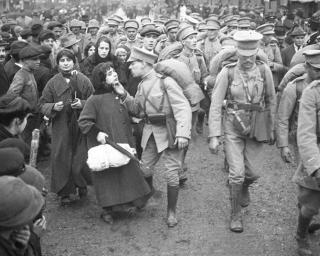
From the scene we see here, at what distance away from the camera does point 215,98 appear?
18.1 ft

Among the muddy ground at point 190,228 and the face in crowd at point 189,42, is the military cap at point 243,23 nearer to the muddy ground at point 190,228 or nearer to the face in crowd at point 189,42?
the face in crowd at point 189,42

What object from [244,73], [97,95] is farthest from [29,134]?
[244,73]

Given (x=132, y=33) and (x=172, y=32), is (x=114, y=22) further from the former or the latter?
(x=172, y=32)

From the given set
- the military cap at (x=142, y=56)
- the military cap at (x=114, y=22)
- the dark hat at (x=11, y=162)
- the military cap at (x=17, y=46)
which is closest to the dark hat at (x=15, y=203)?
the dark hat at (x=11, y=162)

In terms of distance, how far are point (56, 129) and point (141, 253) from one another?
193 cm

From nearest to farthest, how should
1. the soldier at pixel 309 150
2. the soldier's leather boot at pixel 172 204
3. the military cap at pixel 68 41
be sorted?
the soldier at pixel 309 150
the soldier's leather boot at pixel 172 204
the military cap at pixel 68 41

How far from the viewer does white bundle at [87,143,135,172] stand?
5.37 meters

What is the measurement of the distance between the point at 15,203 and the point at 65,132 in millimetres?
3540

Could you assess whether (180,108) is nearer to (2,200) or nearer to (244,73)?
(244,73)

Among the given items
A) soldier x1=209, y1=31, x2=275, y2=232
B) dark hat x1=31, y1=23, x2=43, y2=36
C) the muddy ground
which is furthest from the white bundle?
dark hat x1=31, y1=23, x2=43, y2=36

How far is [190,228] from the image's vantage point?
18.2ft

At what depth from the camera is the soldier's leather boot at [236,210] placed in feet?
17.8

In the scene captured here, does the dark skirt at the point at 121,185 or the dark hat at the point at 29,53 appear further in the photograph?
the dark hat at the point at 29,53

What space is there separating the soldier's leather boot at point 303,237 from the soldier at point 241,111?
729 millimetres
